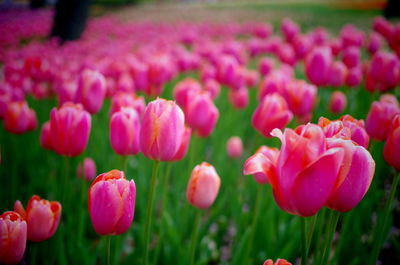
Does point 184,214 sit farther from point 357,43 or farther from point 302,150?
point 357,43

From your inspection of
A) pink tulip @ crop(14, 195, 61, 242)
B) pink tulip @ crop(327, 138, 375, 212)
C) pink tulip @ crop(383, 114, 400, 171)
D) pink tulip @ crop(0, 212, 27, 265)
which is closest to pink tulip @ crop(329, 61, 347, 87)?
pink tulip @ crop(383, 114, 400, 171)

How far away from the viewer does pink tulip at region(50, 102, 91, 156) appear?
1222 millimetres

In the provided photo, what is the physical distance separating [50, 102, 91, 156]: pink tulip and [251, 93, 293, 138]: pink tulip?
86 cm

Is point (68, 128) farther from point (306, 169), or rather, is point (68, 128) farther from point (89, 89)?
point (306, 169)

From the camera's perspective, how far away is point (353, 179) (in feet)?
2.45

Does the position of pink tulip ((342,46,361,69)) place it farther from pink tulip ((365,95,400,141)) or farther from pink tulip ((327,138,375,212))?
pink tulip ((327,138,375,212))

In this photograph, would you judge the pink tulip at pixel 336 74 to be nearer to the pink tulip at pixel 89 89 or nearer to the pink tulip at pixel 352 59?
the pink tulip at pixel 352 59

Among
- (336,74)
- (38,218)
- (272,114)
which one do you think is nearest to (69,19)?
(336,74)

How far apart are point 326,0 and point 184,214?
29.3 metres

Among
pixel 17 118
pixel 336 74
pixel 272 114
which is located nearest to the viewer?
pixel 272 114

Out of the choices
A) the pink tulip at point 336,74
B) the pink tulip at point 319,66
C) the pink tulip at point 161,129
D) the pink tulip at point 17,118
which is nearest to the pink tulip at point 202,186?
the pink tulip at point 161,129

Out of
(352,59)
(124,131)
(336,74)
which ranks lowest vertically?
(124,131)

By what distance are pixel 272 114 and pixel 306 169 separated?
848 millimetres

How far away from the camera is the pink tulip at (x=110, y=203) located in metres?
0.85
